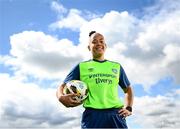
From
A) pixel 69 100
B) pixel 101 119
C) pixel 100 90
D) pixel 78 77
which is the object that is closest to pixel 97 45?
pixel 78 77

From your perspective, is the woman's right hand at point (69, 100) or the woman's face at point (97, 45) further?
the woman's face at point (97, 45)

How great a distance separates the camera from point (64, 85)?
7.55 metres

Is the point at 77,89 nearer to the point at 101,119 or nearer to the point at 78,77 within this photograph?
the point at 78,77

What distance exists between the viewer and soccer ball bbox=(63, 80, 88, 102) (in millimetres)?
7121

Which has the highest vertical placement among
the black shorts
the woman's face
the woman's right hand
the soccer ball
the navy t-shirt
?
the woman's face

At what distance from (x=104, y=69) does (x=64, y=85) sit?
857mm

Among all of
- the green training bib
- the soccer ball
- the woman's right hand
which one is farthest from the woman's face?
the woman's right hand

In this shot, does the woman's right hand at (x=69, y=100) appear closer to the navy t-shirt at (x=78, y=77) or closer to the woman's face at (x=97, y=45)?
the navy t-shirt at (x=78, y=77)

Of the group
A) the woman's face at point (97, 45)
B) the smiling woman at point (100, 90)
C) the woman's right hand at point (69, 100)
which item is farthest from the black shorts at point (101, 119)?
the woman's face at point (97, 45)

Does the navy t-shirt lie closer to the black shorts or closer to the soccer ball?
the soccer ball

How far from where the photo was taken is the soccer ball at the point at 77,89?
7121mm

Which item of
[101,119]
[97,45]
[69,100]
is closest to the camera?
[101,119]

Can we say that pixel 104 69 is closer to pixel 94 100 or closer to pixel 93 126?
pixel 94 100

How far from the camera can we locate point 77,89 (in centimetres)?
720
